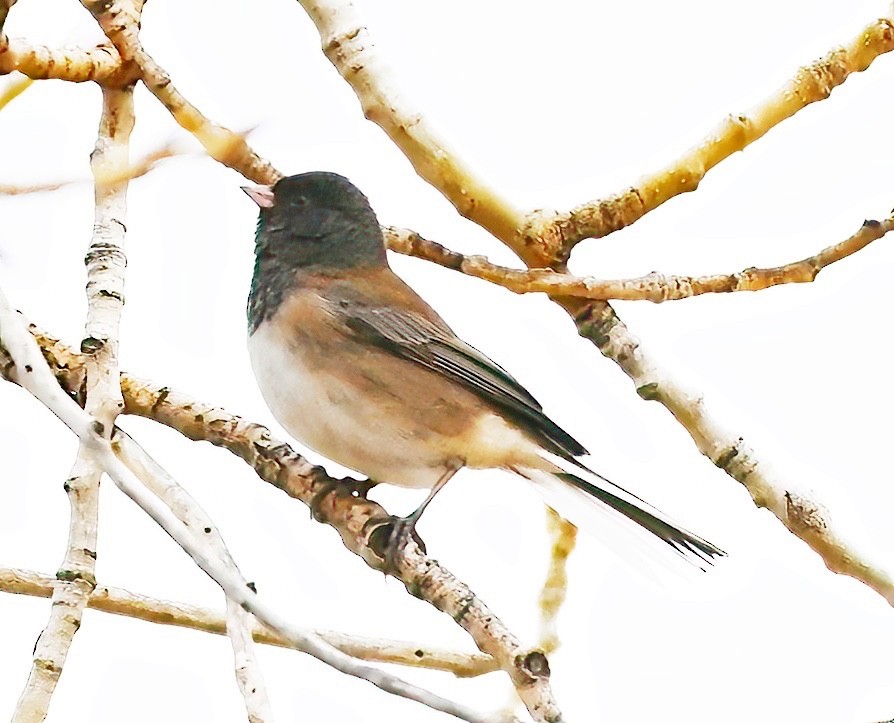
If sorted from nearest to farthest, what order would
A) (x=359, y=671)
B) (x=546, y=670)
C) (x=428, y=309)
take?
1. (x=359, y=671)
2. (x=546, y=670)
3. (x=428, y=309)

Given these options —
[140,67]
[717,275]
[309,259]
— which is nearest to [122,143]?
[140,67]

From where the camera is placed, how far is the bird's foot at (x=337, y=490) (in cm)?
89

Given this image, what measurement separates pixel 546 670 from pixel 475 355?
298mm

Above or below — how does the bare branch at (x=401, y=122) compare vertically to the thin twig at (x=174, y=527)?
above

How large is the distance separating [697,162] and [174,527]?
54cm

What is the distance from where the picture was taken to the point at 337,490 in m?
0.90

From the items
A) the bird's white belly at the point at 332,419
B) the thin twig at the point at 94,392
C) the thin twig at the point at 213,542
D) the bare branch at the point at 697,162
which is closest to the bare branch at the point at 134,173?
the thin twig at the point at 94,392

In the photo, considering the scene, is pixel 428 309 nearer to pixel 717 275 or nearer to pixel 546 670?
pixel 717 275

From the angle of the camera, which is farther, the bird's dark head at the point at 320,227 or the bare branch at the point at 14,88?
the bird's dark head at the point at 320,227

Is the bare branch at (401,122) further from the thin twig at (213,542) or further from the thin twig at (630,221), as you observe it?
the thin twig at (213,542)

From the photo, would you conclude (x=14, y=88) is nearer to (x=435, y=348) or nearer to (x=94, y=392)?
(x=94, y=392)

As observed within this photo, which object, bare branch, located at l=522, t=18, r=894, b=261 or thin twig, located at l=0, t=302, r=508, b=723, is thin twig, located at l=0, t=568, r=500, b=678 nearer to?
thin twig, located at l=0, t=302, r=508, b=723

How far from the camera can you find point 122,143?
33.2 inches

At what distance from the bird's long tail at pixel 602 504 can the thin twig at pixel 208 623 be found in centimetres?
14
